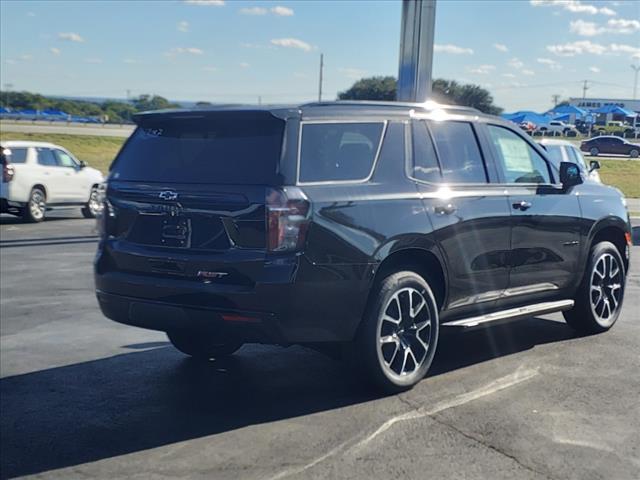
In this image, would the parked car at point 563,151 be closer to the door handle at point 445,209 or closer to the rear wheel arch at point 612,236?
the rear wheel arch at point 612,236

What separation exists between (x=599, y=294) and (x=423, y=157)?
2545mm

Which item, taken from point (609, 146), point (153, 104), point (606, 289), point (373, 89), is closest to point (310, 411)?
point (606, 289)

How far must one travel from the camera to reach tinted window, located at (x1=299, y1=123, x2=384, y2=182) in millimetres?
5215

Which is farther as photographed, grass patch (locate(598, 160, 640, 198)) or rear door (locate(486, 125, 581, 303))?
grass patch (locate(598, 160, 640, 198))

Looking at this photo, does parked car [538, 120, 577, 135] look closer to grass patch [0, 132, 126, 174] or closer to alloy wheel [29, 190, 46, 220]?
alloy wheel [29, 190, 46, 220]

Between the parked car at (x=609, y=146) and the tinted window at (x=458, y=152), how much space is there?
20.4 ft

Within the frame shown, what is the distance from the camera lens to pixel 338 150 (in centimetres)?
545

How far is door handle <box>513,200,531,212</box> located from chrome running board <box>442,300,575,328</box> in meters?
0.79

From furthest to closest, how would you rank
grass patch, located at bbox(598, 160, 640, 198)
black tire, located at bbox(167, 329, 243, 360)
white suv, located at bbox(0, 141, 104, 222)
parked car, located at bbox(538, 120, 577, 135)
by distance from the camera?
white suv, located at bbox(0, 141, 104, 222)
parked car, located at bbox(538, 120, 577, 135)
grass patch, located at bbox(598, 160, 640, 198)
black tire, located at bbox(167, 329, 243, 360)

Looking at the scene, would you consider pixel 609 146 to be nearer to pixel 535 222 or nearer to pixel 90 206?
pixel 535 222

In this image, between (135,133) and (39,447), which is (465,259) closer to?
(135,133)

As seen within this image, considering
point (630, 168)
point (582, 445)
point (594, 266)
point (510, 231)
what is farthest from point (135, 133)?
point (630, 168)

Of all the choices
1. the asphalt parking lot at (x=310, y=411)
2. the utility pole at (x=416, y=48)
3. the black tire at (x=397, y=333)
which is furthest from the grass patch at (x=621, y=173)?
the black tire at (x=397, y=333)

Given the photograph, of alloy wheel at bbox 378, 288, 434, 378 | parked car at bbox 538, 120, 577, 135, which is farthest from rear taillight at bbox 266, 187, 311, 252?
parked car at bbox 538, 120, 577, 135
